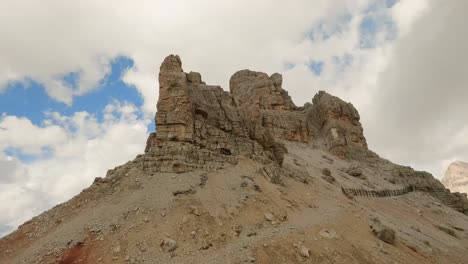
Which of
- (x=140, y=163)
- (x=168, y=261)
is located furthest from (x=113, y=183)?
(x=168, y=261)

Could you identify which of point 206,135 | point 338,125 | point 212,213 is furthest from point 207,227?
point 338,125

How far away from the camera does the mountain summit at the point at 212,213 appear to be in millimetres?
19859

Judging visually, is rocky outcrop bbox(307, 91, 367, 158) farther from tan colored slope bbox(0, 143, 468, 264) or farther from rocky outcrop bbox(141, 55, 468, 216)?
tan colored slope bbox(0, 143, 468, 264)

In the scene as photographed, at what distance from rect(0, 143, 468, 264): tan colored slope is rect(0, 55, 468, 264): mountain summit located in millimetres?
70

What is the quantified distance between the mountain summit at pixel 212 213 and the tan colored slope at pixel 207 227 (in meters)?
0.07

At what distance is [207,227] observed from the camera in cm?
2097

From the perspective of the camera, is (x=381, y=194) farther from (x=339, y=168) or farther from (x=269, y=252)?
(x=269, y=252)

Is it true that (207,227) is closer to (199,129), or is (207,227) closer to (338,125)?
(199,129)

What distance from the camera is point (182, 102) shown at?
29.7 meters

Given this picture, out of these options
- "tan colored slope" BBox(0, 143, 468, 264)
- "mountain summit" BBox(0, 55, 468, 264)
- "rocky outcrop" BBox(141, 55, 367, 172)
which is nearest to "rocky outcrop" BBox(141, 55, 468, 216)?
"rocky outcrop" BBox(141, 55, 367, 172)

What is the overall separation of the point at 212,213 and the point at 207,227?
130 centimetres

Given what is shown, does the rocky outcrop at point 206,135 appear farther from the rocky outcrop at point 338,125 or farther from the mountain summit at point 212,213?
the rocky outcrop at point 338,125

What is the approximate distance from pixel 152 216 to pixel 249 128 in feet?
50.4

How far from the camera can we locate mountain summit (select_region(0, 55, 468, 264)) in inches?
782
